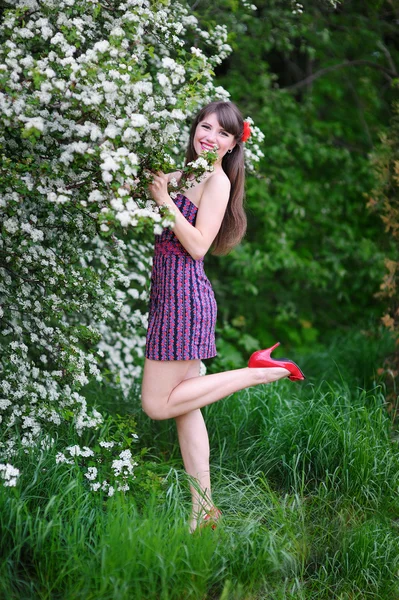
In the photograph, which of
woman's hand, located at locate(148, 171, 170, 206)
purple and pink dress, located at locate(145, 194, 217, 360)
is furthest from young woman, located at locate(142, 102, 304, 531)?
woman's hand, located at locate(148, 171, 170, 206)

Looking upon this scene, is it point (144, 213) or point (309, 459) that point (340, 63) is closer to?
point (309, 459)

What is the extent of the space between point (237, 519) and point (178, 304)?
996 millimetres

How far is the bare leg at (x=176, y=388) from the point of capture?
318 centimetres

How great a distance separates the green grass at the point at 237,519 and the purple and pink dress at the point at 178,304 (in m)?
0.59

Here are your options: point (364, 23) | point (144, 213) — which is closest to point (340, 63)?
point (364, 23)

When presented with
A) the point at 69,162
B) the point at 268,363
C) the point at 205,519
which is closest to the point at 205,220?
the point at 69,162

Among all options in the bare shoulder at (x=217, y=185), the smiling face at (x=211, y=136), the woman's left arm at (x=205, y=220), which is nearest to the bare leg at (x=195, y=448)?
the woman's left arm at (x=205, y=220)

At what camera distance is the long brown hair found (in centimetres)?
322

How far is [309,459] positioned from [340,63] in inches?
188

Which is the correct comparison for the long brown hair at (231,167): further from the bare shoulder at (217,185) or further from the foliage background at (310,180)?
the foliage background at (310,180)

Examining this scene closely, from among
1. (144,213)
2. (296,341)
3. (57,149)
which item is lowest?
(296,341)

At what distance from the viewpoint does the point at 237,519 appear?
120 inches

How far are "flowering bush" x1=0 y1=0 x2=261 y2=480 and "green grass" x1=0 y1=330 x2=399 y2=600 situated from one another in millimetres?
409

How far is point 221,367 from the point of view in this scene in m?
5.39
